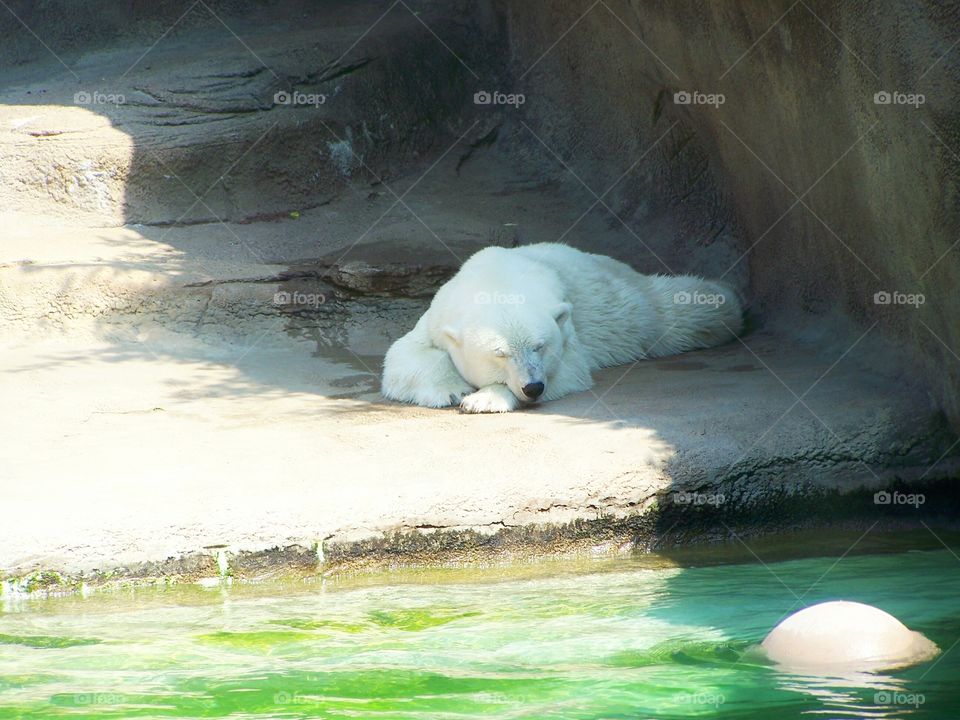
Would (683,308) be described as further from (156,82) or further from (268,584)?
(156,82)

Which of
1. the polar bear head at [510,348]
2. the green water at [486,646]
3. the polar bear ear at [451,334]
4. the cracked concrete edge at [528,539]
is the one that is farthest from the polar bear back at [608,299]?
the green water at [486,646]

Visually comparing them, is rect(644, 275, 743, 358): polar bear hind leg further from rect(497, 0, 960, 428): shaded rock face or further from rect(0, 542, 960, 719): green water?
rect(0, 542, 960, 719): green water

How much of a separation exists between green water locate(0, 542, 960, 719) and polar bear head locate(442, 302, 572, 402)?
1.47 meters

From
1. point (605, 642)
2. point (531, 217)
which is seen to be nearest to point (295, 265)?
point (531, 217)

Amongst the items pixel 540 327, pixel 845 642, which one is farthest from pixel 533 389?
pixel 845 642

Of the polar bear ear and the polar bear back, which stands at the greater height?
the polar bear back

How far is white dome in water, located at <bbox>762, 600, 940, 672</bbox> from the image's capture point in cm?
388

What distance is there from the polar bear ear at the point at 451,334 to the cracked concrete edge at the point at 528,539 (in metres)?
1.71

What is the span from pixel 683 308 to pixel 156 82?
17.0 ft

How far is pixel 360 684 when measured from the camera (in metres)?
3.93

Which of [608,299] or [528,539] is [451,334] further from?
[528,539]

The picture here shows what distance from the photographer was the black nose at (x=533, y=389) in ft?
21.2

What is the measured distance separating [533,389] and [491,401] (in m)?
0.23

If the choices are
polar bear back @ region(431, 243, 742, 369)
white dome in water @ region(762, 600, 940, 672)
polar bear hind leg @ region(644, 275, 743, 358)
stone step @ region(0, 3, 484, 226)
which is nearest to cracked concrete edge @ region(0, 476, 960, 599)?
white dome in water @ region(762, 600, 940, 672)
